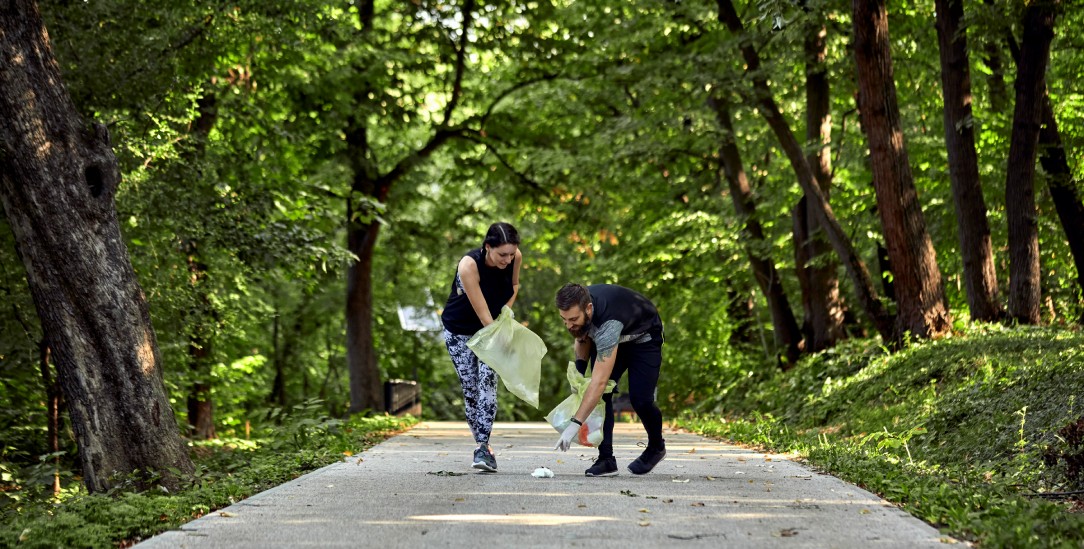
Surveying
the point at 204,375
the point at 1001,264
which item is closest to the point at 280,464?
the point at 204,375

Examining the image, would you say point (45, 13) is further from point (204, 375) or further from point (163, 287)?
point (204, 375)

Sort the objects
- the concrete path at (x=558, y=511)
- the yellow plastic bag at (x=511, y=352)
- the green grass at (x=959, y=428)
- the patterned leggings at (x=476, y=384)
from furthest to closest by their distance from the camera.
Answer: the patterned leggings at (x=476, y=384)
the yellow plastic bag at (x=511, y=352)
the green grass at (x=959, y=428)
the concrete path at (x=558, y=511)

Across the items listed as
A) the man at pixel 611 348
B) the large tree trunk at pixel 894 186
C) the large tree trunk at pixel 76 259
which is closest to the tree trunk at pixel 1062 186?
the large tree trunk at pixel 894 186

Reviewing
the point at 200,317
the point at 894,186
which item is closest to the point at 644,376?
the point at 894,186

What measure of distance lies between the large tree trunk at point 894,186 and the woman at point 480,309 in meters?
7.48

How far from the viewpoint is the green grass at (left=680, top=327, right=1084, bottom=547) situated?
6.77 metres

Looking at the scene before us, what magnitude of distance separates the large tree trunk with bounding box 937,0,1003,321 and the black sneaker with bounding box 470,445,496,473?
8.70 meters

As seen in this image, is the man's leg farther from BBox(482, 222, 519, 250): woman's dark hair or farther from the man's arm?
BBox(482, 222, 519, 250): woman's dark hair

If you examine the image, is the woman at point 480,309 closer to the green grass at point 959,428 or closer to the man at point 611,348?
the man at point 611,348

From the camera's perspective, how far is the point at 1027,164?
15023 mm

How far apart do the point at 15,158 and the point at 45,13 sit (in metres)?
4.12

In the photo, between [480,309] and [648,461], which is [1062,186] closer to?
[648,461]

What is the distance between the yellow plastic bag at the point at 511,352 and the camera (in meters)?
9.57

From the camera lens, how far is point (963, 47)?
626 inches
